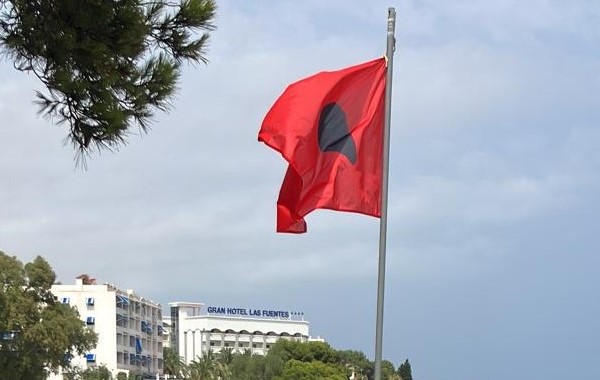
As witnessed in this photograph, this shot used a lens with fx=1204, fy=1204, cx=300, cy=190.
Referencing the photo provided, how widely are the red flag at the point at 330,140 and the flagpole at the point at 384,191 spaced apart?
27 cm

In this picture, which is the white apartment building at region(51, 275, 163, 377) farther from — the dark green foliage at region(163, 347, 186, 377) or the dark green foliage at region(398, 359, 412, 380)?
the dark green foliage at region(398, 359, 412, 380)

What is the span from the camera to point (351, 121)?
9422 mm

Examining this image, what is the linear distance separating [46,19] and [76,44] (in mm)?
347

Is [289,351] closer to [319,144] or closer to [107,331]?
[107,331]

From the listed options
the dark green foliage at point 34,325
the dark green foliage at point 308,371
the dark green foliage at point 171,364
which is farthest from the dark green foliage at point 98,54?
the dark green foliage at point 171,364

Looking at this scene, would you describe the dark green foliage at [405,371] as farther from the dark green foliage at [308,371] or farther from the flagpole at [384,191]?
the flagpole at [384,191]

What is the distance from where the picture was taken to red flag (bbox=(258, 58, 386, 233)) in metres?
9.21

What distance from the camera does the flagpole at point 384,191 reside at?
861 centimetres

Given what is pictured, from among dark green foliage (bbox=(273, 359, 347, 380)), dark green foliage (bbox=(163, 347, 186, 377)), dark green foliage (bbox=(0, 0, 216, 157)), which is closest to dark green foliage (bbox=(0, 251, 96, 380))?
dark green foliage (bbox=(273, 359, 347, 380))

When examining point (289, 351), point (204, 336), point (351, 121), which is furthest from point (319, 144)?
point (204, 336)

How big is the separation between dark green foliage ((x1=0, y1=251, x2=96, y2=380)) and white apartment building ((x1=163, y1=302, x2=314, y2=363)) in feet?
289

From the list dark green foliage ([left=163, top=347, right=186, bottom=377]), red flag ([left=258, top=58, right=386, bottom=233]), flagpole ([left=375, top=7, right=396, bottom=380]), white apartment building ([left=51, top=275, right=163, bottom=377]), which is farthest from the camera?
dark green foliage ([left=163, top=347, right=186, bottom=377])

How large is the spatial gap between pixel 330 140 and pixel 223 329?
142 m

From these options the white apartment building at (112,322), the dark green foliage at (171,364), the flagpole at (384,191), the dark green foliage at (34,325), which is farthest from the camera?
the dark green foliage at (171,364)
